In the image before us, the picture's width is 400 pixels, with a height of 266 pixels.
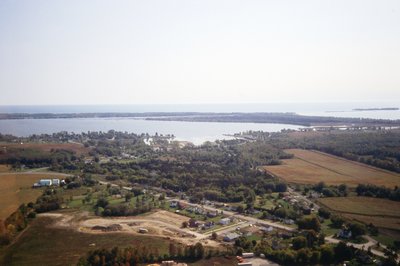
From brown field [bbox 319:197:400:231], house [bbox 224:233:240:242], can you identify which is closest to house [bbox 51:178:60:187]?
house [bbox 224:233:240:242]

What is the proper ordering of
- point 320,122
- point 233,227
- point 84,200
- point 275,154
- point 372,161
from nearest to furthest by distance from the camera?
1. point 233,227
2. point 84,200
3. point 372,161
4. point 275,154
5. point 320,122

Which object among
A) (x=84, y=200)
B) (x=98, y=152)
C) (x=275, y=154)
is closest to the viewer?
(x=84, y=200)

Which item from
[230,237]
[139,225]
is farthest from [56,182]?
[230,237]

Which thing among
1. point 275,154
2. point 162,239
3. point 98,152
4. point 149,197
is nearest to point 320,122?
point 275,154

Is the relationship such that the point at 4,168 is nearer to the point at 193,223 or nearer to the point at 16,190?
the point at 16,190

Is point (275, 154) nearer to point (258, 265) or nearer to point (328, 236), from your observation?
point (328, 236)

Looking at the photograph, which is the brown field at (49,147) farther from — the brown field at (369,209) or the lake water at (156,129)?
the brown field at (369,209)

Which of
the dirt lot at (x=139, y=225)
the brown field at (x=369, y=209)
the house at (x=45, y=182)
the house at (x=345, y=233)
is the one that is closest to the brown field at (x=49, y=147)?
the house at (x=45, y=182)
